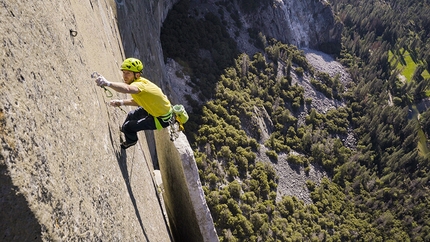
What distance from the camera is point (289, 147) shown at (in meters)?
50.2

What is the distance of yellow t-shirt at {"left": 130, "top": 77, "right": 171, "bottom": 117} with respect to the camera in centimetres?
860

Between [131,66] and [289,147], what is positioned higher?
[131,66]

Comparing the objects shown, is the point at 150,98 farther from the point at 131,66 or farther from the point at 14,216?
the point at 14,216

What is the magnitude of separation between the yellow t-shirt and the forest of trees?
24.6m

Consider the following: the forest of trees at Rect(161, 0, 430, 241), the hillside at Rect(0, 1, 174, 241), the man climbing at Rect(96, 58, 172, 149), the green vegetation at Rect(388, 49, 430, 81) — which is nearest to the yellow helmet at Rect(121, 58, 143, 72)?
the man climbing at Rect(96, 58, 172, 149)

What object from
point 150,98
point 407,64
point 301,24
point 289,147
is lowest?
point 407,64

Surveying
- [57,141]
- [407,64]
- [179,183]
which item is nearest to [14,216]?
[57,141]

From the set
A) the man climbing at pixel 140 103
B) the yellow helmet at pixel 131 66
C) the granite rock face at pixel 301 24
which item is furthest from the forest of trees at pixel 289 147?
the yellow helmet at pixel 131 66

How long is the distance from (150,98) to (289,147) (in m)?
44.4

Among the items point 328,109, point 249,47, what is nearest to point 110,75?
point 249,47

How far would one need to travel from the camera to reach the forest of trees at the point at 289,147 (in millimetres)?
36781

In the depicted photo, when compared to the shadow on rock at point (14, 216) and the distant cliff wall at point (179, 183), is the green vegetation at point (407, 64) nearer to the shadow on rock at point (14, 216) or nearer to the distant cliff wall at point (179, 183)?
the distant cliff wall at point (179, 183)

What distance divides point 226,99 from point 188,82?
23.3ft

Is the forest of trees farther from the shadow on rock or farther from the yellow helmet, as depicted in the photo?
the shadow on rock
